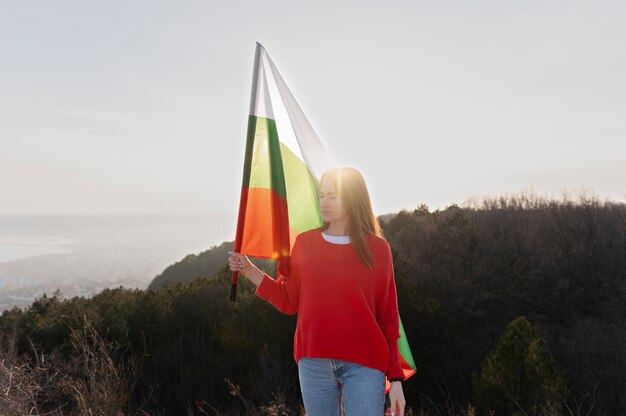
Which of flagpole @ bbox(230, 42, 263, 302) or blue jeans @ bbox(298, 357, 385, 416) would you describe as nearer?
blue jeans @ bbox(298, 357, 385, 416)

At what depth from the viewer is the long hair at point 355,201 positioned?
9.61ft

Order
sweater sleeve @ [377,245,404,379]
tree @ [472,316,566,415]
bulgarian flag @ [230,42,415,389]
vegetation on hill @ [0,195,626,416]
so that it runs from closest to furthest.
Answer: sweater sleeve @ [377,245,404,379]
bulgarian flag @ [230,42,415,389]
tree @ [472,316,566,415]
vegetation on hill @ [0,195,626,416]

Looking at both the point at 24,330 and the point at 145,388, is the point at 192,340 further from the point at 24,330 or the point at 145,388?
the point at 24,330

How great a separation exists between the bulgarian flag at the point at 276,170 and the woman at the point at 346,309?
55cm

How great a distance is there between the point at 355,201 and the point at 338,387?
2.91 ft

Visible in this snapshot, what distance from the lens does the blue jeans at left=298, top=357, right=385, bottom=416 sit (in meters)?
2.71

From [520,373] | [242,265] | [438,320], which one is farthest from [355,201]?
[438,320]

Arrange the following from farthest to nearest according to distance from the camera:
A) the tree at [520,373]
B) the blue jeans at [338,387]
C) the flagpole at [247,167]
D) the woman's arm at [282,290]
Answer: the tree at [520,373] < the flagpole at [247,167] < the woman's arm at [282,290] < the blue jeans at [338,387]

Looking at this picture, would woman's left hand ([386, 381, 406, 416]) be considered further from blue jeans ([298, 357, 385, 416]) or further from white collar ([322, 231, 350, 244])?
white collar ([322, 231, 350, 244])

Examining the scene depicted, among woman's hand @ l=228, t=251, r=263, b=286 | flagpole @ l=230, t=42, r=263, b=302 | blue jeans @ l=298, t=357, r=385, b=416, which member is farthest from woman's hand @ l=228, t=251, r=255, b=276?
blue jeans @ l=298, t=357, r=385, b=416

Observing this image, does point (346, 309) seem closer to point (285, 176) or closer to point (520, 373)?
point (285, 176)

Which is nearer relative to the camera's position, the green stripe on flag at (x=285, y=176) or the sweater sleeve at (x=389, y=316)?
the sweater sleeve at (x=389, y=316)

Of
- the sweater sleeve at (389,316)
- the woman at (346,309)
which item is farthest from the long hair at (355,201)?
the sweater sleeve at (389,316)

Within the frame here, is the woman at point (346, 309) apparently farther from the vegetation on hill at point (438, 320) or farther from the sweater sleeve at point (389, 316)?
the vegetation on hill at point (438, 320)
